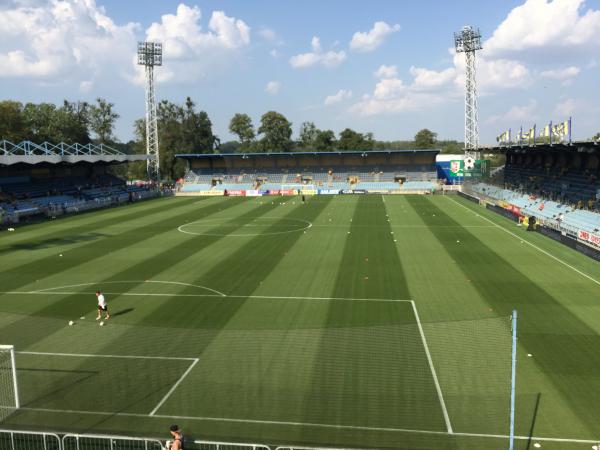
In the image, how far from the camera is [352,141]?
404 ft

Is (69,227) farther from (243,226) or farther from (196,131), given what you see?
(196,131)

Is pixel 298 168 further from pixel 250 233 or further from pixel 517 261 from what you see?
pixel 517 261

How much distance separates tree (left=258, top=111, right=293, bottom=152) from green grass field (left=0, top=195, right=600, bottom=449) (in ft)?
313

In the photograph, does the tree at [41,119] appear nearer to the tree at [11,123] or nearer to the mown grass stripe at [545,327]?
the tree at [11,123]

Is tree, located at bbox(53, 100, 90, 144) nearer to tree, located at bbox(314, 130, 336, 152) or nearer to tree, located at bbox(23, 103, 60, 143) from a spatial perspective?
tree, located at bbox(23, 103, 60, 143)

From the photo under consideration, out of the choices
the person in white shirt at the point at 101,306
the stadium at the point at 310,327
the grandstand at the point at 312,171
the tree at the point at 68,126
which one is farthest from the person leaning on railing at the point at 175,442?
the tree at the point at 68,126

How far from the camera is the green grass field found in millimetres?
12250

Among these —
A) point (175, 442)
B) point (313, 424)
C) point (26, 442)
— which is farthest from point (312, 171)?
point (175, 442)

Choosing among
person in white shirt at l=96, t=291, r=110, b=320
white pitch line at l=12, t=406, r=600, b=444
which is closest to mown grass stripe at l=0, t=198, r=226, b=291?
person in white shirt at l=96, t=291, r=110, b=320

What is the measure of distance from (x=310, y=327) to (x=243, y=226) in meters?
25.5

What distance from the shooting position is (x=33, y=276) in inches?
1046

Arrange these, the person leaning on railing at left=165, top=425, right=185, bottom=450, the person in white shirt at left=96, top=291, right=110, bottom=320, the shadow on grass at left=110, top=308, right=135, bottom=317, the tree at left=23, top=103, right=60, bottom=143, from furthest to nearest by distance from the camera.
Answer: the tree at left=23, top=103, right=60, bottom=143 → the shadow on grass at left=110, top=308, right=135, bottom=317 → the person in white shirt at left=96, top=291, right=110, bottom=320 → the person leaning on railing at left=165, top=425, right=185, bottom=450

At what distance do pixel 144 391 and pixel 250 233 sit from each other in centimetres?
2592

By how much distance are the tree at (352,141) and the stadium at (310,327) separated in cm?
7329
